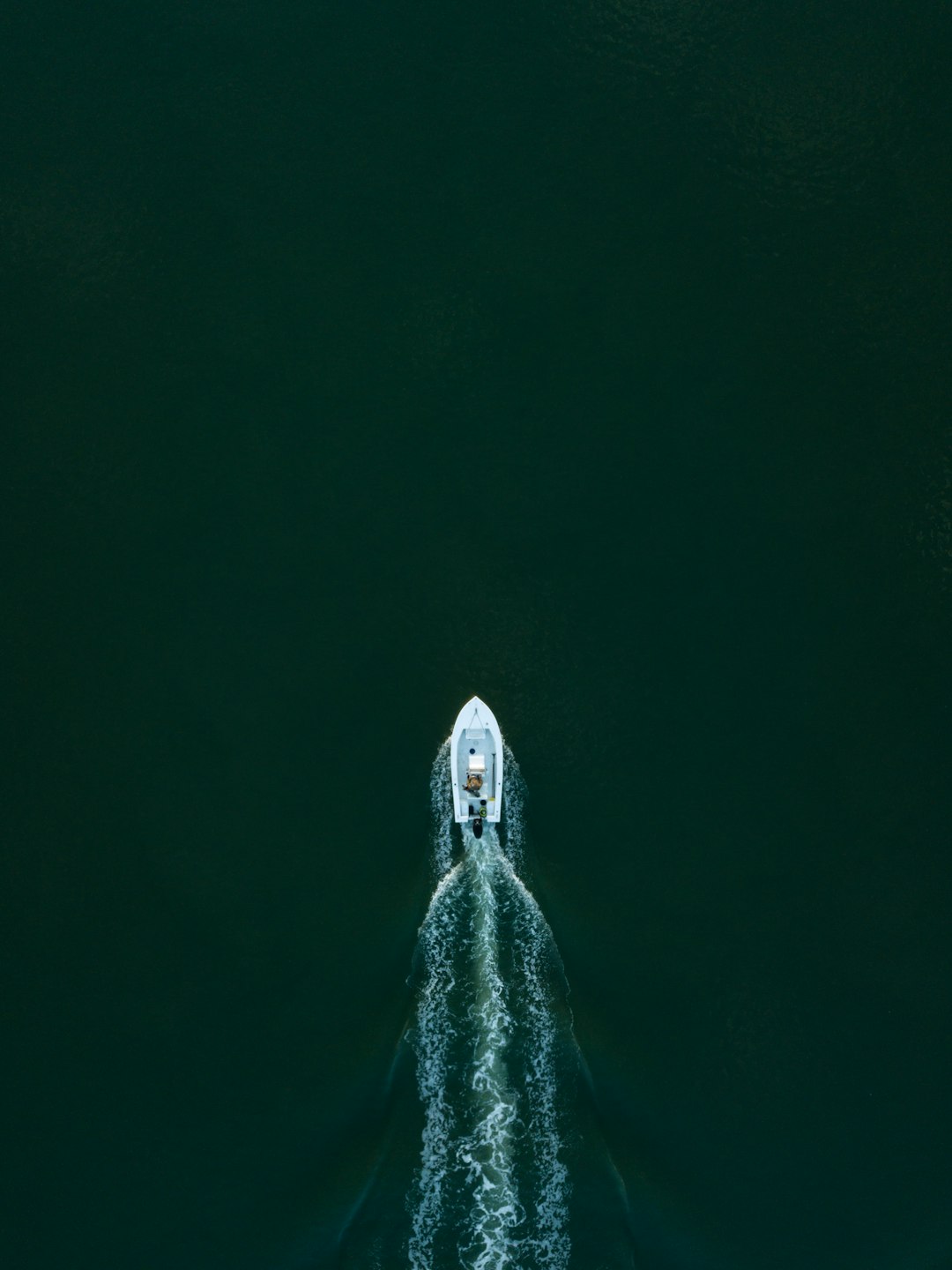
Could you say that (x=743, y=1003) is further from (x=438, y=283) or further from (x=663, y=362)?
(x=438, y=283)

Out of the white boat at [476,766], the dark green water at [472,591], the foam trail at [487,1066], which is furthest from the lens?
the white boat at [476,766]


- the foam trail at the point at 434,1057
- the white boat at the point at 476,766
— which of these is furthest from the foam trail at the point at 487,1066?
the white boat at the point at 476,766

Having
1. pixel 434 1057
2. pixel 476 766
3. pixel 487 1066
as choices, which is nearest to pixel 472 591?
pixel 476 766

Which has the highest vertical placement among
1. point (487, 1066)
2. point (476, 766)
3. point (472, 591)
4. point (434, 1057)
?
point (472, 591)

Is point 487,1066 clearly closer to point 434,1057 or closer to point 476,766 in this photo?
point 434,1057

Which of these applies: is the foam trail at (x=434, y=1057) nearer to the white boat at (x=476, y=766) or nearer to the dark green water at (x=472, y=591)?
the dark green water at (x=472, y=591)

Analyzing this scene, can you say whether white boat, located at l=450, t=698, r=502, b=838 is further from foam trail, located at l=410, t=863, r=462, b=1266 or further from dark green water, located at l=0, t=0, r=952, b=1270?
foam trail, located at l=410, t=863, r=462, b=1266

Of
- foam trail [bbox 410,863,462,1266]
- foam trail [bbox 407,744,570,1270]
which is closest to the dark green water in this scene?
foam trail [bbox 410,863,462,1266]

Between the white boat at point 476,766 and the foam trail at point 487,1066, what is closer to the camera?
the foam trail at point 487,1066
